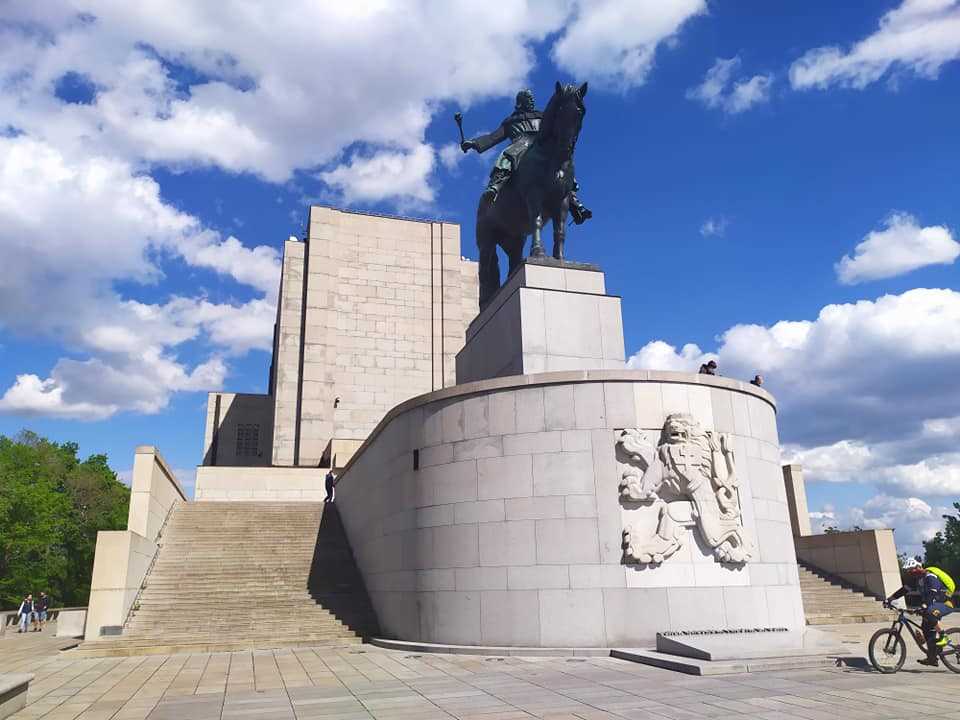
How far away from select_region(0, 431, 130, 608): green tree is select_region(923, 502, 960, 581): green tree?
A: 62049 millimetres

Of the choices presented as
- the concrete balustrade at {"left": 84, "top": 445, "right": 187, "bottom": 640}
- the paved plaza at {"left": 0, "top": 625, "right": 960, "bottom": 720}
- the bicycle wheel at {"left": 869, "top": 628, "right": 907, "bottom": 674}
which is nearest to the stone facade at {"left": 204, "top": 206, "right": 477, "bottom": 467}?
the concrete balustrade at {"left": 84, "top": 445, "right": 187, "bottom": 640}

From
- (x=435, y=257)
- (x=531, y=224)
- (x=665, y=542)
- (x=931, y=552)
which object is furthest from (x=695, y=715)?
(x=931, y=552)

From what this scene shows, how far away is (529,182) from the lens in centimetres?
1819

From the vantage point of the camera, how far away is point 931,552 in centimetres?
6269

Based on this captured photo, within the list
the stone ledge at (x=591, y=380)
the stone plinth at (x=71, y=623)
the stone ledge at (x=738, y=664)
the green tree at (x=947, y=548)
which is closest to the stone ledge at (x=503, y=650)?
the stone ledge at (x=738, y=664)

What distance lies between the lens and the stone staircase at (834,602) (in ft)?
63.2

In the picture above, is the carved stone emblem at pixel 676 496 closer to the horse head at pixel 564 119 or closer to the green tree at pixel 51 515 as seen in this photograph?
the horse head at pixel 564 119

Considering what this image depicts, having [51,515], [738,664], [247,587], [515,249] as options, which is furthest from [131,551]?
[51,515]

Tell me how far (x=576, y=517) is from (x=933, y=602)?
5510 mm

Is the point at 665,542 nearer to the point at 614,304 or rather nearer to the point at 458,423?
the point at 458,423

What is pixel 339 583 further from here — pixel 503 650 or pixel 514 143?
pixel 514 143

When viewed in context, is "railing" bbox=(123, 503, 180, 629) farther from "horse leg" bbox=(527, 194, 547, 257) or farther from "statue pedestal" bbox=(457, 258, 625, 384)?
"horse leg" bbox=(527, 194, 547, 257)

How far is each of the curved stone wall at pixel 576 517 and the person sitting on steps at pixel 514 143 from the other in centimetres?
681

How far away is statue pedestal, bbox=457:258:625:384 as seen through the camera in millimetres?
16562
